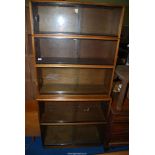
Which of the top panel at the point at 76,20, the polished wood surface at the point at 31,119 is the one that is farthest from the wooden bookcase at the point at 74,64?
the polished wood surface at the point at 31,119

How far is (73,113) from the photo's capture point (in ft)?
6.64

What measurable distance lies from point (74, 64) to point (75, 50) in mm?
268

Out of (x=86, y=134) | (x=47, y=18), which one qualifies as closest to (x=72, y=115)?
(x=86, y=134)

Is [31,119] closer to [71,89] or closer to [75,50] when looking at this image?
[71,89]

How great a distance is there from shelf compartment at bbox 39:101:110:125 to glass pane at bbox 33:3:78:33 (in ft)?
2.82

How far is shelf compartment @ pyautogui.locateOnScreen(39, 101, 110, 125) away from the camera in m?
1.87

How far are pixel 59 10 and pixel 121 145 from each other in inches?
68.6

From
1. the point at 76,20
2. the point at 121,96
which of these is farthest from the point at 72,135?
the point at 76,20

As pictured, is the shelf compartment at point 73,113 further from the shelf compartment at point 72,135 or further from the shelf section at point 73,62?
the shelf section at point 73,62

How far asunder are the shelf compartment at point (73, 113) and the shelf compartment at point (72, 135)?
167 mm

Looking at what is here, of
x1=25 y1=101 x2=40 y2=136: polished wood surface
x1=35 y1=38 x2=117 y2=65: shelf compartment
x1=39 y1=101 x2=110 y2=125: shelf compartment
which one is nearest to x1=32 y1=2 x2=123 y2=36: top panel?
x1=35 y1=38 x2=117 y2=65: shelf compartment

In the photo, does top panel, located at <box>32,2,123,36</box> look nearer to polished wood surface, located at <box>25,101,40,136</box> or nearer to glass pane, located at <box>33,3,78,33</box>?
glass pane, located at <box>33,3,78,33</box>
